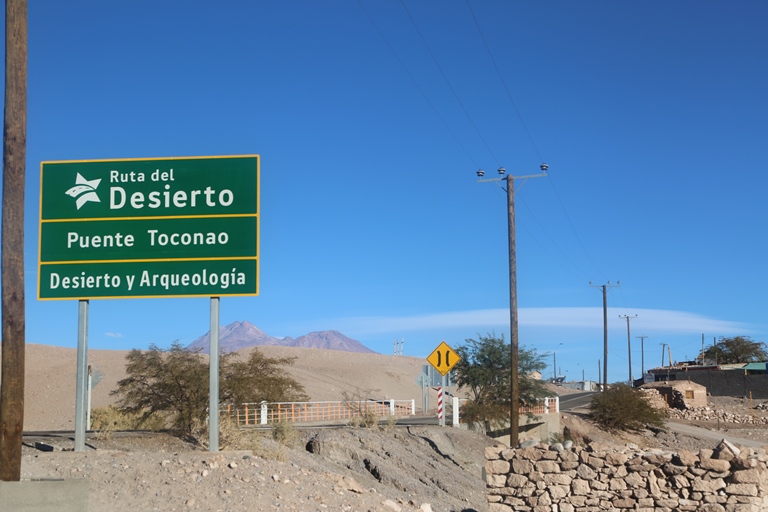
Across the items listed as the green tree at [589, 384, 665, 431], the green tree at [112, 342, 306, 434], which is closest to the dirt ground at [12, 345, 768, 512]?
the green tree at [112, 342, 306, 434]

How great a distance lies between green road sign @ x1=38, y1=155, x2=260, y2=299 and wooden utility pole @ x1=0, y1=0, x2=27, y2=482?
12.9 ft

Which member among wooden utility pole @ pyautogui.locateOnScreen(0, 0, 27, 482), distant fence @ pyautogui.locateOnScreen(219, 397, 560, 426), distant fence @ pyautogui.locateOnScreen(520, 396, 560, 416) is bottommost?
distant fence @ pyautogui.locateOnScreen(520, 396, 560, 416)

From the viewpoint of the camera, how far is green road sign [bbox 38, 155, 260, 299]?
56.6ft

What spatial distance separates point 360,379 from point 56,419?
211ft

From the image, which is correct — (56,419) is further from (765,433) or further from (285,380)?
(765,433)

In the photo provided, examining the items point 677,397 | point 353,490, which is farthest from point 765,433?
point 353,490

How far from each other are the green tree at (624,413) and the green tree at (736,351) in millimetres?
80375

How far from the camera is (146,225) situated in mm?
17422

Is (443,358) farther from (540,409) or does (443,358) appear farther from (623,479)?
(623,479)

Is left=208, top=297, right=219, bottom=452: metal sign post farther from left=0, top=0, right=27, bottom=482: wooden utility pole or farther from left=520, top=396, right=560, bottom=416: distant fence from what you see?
left=520, top=396, right=560, bottom=416: distant fence

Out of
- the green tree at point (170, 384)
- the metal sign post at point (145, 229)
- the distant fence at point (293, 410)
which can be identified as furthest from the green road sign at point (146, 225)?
the distant fence at point (293, 410)

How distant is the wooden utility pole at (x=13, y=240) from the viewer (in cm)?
1309

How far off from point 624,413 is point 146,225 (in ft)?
133

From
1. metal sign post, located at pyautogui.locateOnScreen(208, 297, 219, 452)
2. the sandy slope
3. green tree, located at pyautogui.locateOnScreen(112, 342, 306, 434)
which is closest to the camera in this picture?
metal sign post, located at pyautogui.locateOnScreen(208, 297, 219, 452)
